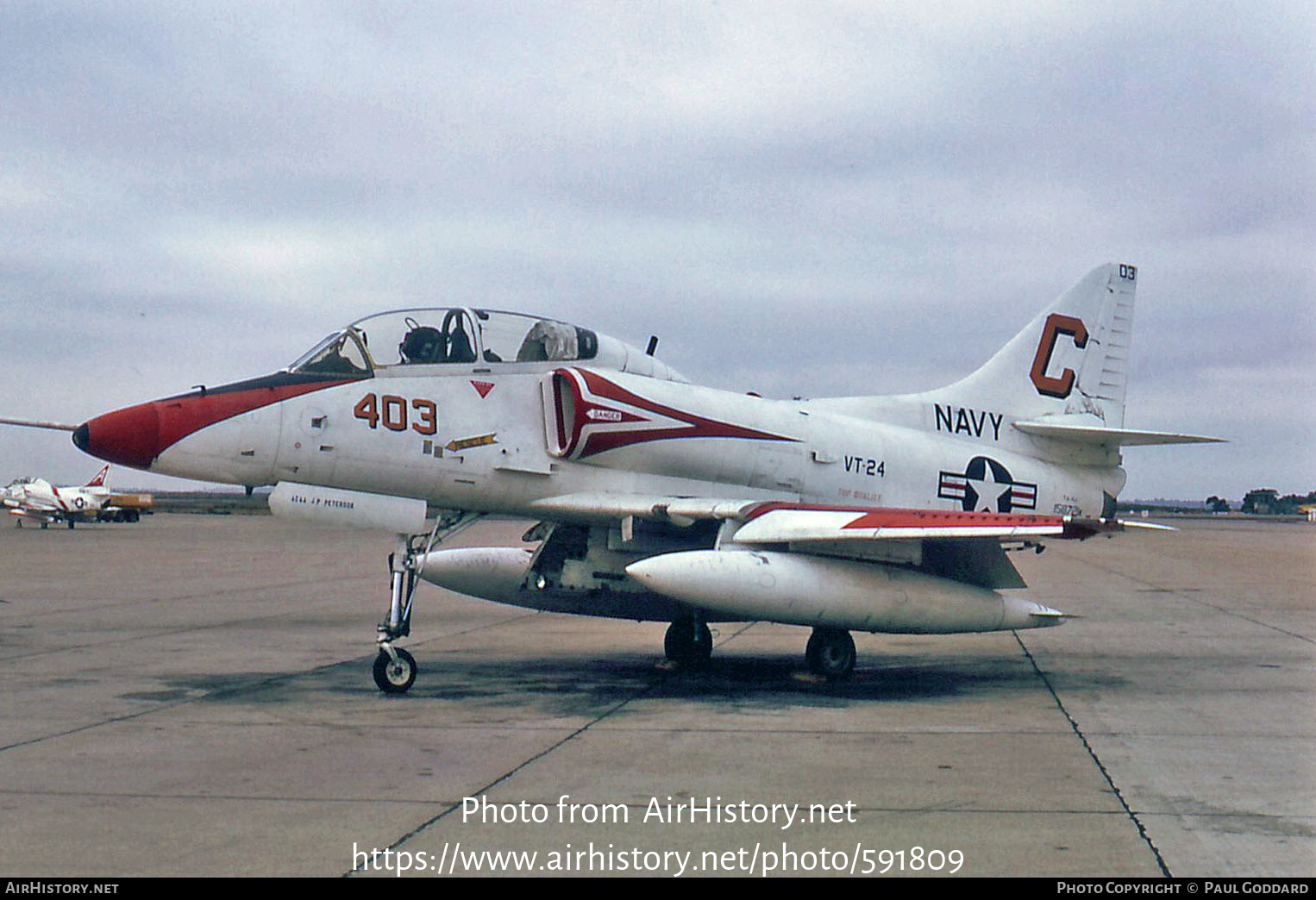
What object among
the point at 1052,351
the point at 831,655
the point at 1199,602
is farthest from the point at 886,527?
the point at 1199,602

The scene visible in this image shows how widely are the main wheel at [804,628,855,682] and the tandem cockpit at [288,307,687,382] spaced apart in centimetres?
327

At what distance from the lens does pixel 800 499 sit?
12281mm

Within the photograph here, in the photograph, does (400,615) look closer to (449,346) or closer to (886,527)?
(449,346)

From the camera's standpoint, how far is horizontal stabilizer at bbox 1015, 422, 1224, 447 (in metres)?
13.4

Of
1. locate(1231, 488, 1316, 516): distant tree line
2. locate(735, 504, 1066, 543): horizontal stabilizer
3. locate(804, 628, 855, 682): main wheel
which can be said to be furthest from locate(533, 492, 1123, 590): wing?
locate(1231, 488, 1316, 516): distant tree line

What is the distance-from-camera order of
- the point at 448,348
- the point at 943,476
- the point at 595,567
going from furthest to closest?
the point at 943,476
the point at 595,567
the point at 448,348

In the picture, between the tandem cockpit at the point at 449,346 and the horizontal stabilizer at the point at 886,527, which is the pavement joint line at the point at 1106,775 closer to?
the horizontal stabilizer at the point at 886,527

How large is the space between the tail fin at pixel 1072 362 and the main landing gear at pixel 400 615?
21.0 ft

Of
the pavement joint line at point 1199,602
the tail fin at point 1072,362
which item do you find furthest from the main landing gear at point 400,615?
Answer: the pavement joint line at point 1199,602

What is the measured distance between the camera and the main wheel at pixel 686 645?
12.5m

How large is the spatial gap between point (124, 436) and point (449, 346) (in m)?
2.76

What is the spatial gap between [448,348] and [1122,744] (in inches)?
248
